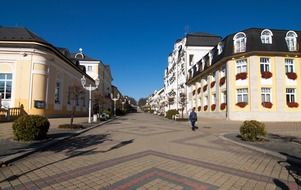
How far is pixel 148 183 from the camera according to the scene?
15.4 ft

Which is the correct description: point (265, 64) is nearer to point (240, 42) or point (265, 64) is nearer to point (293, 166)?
point (240, 42)

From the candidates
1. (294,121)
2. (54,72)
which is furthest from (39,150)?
(294,121)

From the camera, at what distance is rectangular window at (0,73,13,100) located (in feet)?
80.8

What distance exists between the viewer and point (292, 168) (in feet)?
19.9

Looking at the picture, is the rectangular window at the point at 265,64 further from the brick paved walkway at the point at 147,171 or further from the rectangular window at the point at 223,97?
the brick paved walkway at the point at 147,171

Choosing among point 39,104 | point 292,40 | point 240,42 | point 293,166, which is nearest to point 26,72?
point 39,104

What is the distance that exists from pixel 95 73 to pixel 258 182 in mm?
55484

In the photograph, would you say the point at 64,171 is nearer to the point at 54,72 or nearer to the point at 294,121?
the point at 54,72

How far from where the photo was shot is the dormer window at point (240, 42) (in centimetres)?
2653

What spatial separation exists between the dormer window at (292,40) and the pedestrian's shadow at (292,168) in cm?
2419

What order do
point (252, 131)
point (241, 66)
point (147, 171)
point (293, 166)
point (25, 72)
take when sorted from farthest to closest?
point (241, 66) < point (25, 72) < point (252, 131) < point (293, 166) < point (147, 171)

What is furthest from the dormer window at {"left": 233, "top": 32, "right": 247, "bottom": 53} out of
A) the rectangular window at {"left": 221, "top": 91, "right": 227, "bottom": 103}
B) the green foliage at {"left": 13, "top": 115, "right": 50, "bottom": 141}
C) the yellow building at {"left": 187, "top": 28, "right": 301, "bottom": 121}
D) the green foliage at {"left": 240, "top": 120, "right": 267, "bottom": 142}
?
the green foliage at {"left": 13, "top": 115, "right": 50, "bottom": 141}

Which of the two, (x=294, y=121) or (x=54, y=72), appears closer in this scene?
(x=294, y=121)

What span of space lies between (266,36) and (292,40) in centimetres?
336
